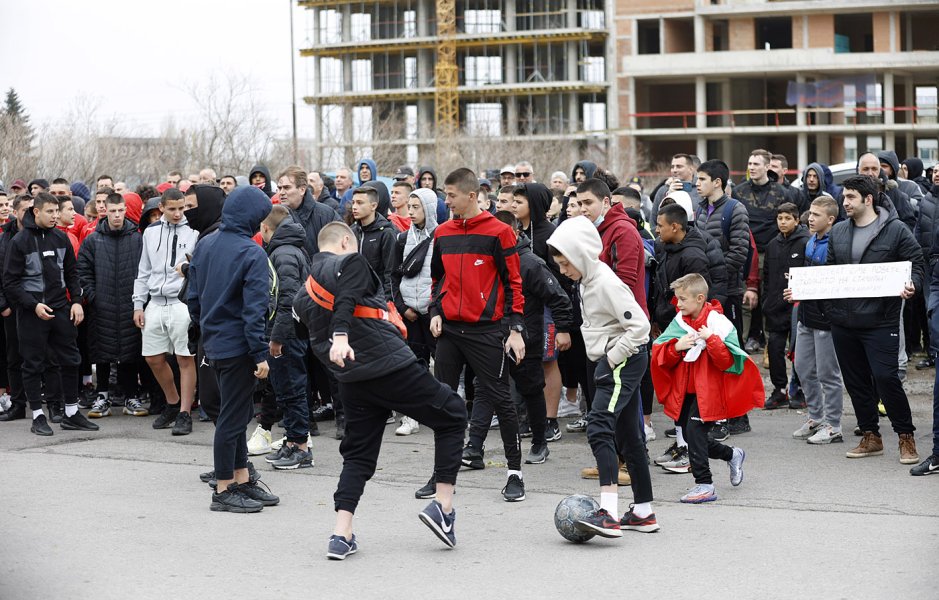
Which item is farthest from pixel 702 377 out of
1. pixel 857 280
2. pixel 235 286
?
pixel 235 286

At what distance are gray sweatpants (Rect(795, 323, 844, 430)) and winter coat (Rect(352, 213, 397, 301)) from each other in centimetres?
380

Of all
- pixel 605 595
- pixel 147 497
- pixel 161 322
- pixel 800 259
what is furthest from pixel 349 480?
pixel 800 259

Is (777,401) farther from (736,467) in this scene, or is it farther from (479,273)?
(479,273)

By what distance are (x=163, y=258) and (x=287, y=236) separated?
2.24 meters

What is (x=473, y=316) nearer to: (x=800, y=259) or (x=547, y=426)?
(x=547, y=426)

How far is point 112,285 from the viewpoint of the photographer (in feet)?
40.6

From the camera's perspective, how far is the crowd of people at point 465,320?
7.29 meters

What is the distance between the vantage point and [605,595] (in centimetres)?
605

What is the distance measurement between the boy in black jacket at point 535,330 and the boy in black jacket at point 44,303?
460cm

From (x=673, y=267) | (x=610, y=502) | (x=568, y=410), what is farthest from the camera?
(x=568, y=410)

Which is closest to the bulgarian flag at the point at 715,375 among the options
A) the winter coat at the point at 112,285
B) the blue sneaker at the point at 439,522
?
the blue sneaker at the point at 439,522

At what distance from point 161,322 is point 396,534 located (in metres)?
5.07

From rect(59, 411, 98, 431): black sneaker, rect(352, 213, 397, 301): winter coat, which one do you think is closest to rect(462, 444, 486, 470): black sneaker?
rect(352, 213, 397, 301): winter coat

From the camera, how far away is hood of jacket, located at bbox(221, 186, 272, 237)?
27.2 ft
